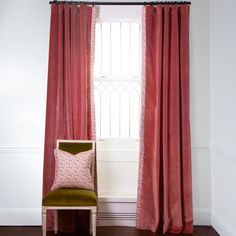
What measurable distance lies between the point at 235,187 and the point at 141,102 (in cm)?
128

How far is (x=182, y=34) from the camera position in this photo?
3674 millimetres

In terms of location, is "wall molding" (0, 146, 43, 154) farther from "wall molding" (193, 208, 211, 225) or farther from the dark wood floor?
"wall molding" (193, 208, 211, 225)

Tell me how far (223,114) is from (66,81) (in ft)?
5.40

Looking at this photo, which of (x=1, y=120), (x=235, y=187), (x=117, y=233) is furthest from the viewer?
(x=1, y=120)

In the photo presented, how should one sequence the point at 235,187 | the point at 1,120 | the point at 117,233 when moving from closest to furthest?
the point at 235,187 → the point at 117,233 → the point at 1,120

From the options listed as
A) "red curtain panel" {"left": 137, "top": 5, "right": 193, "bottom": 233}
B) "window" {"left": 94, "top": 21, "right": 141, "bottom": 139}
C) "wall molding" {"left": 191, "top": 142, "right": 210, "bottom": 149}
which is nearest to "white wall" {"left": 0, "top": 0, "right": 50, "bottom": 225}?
"window" {"left": 94, "top": 21, "right": 141, "bottom": 139}

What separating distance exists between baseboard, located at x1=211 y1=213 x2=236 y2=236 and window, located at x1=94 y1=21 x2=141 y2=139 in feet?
4.20

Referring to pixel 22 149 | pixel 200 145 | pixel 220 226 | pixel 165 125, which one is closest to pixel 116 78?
pixel 165 125

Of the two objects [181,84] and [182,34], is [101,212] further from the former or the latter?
[182,34]

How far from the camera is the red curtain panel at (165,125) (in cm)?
363

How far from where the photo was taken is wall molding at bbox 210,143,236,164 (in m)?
3.16

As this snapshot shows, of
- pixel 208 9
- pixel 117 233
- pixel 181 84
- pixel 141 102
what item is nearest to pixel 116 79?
pixel 141 102

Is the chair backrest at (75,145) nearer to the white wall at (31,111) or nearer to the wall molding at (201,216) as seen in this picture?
the white wall at (31,111)

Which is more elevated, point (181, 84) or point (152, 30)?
point (152, 30)
